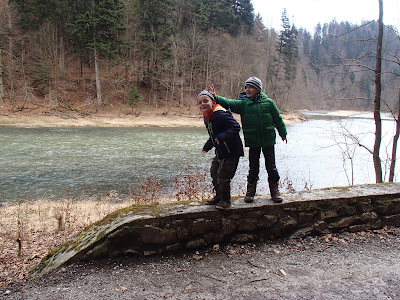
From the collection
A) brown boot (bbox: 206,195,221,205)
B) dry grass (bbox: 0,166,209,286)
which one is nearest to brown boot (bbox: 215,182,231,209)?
brown boot (bbox: 206,195,221,205)

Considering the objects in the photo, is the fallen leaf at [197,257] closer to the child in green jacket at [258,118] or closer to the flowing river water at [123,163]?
the child in green jacket at [258,118]

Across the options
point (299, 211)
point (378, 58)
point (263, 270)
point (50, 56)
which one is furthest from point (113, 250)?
point (50, 56)

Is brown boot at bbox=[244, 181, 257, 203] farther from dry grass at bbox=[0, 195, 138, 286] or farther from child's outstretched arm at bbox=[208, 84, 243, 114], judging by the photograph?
dry grass at bbox=[0, 195, 138, 286]

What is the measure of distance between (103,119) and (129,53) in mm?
14136

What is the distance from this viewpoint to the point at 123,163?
14.3 m

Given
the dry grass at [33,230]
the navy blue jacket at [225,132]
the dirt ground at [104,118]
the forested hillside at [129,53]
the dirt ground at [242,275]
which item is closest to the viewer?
the dirt ground at [242,275]

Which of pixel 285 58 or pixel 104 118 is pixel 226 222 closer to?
pixel 104 118

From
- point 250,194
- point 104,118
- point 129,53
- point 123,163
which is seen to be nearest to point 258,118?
point 250,194

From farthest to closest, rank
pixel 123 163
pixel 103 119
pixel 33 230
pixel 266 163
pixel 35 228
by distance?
pixel 103 119 < pixel 123 163 < pixel 35 228 < pixel 33 230 < pixel 266 163

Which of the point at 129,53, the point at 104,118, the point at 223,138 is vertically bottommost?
the point at 223,138

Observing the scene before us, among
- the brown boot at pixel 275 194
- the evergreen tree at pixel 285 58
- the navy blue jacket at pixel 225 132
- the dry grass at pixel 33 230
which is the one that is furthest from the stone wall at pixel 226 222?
the evergreen tree at pixel 285 58

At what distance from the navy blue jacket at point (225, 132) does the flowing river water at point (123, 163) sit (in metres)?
5.48

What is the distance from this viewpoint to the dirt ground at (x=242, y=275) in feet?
9.70

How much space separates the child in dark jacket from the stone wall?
35 centimetres
